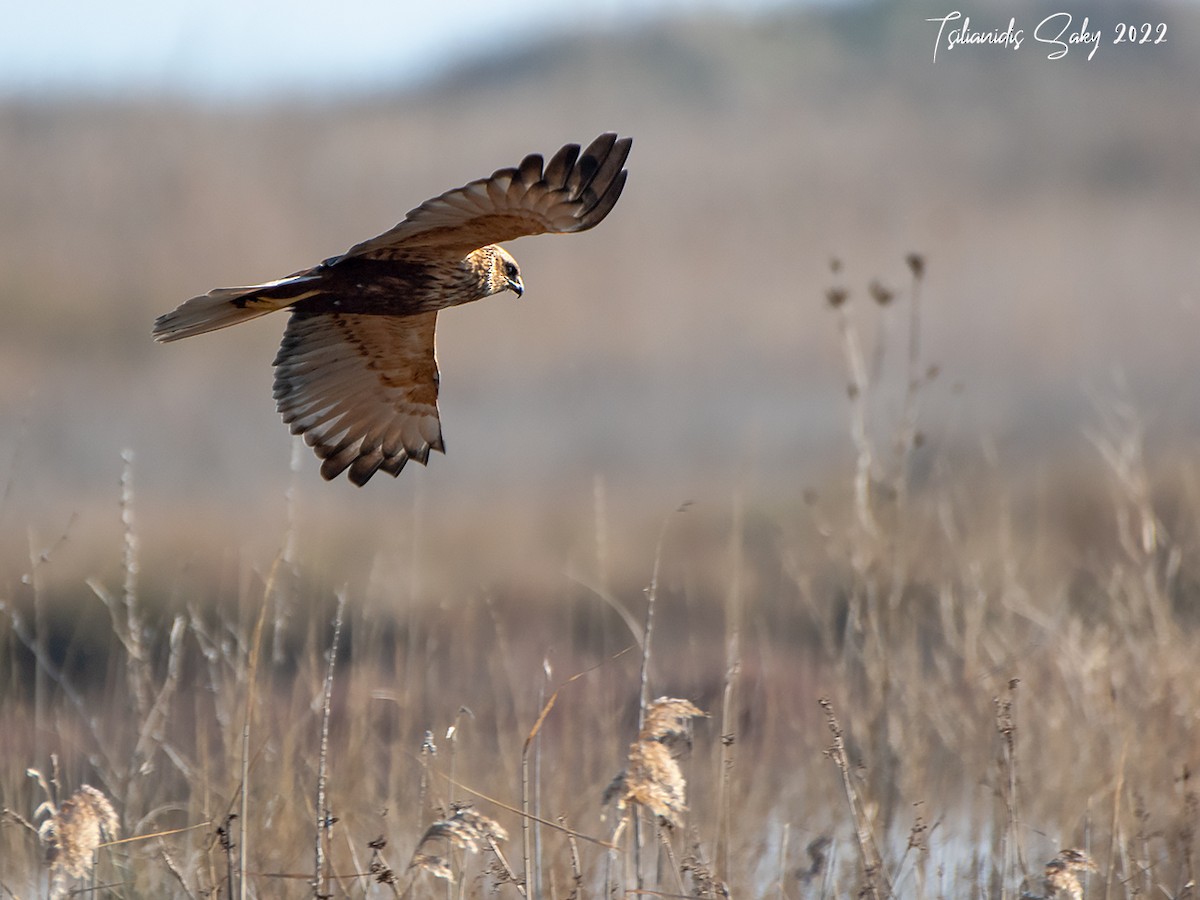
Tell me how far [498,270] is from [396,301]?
1.04ft

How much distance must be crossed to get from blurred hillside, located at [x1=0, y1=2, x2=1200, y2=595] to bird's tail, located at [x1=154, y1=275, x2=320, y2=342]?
217 cm

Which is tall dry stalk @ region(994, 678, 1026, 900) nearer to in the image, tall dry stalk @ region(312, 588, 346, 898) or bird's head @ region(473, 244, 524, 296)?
tall dry stalk @ region(312, 588, 346, 898)

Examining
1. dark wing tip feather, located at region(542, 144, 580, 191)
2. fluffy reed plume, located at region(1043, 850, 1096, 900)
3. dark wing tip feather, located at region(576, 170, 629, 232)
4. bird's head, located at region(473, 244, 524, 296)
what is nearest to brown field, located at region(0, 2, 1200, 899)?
fluffy reed plume, located at region(1043, 850, 1096, 900)

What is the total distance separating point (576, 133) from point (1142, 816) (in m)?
24.3

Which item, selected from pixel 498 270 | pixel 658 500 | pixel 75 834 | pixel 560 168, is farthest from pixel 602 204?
pixel 658 500

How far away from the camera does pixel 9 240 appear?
1747 centimetres

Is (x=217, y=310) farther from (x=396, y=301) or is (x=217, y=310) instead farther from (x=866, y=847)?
(x=866, y=847)

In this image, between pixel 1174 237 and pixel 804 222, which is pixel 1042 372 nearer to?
pixel 804 222

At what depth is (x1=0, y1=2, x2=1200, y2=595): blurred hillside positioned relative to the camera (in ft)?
39.9

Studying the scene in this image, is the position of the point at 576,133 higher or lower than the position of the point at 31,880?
higher

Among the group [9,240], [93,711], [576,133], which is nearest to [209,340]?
[9,240]

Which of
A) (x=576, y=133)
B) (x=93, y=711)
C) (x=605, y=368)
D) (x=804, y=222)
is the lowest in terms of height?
(x=93, y=711)

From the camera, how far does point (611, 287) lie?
18.6m

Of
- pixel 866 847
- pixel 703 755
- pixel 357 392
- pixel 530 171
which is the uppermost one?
pixel 530 171
